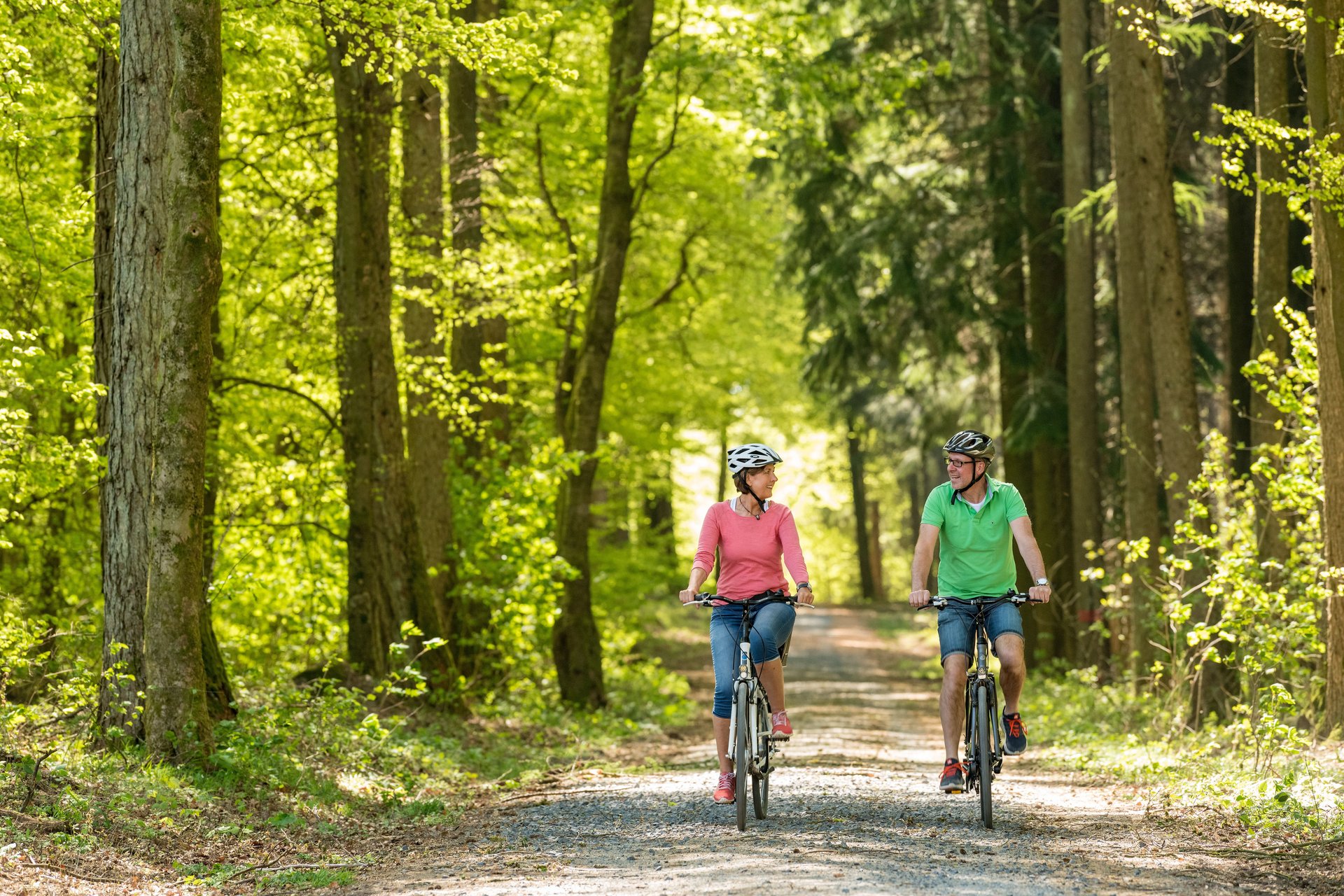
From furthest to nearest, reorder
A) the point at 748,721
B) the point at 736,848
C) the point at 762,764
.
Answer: the point at 762,764
the point at 748,721
the point at 736,848

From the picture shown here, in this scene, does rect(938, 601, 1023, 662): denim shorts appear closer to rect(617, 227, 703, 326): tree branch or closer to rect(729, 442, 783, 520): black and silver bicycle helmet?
rect(729, 442, 783, 520): black and silver bicycle helmet

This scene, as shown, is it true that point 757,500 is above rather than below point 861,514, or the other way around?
below

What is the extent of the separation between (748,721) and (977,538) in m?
1.78

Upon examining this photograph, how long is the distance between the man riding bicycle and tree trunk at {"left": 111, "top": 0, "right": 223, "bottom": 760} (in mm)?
4627

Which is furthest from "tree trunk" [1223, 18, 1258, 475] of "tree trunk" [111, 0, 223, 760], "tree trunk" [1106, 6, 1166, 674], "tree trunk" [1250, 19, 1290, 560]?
"tree trunk" [111, 0, 223, 760]

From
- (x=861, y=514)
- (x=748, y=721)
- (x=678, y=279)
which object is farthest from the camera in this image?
(x=861, y=514)

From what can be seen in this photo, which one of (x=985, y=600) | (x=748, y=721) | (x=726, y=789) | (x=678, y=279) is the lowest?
(x=726, y=789)

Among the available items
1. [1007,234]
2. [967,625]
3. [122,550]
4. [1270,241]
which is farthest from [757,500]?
[1007,234]

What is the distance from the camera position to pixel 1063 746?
44.2ft

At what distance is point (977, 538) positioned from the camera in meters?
8.27

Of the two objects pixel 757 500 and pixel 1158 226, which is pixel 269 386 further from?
pixel 1158 226

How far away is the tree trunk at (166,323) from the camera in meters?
8.63

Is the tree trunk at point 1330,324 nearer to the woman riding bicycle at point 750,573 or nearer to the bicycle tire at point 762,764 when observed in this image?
the woman riding bicycle at point 750,573

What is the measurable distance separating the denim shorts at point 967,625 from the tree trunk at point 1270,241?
6.02m
